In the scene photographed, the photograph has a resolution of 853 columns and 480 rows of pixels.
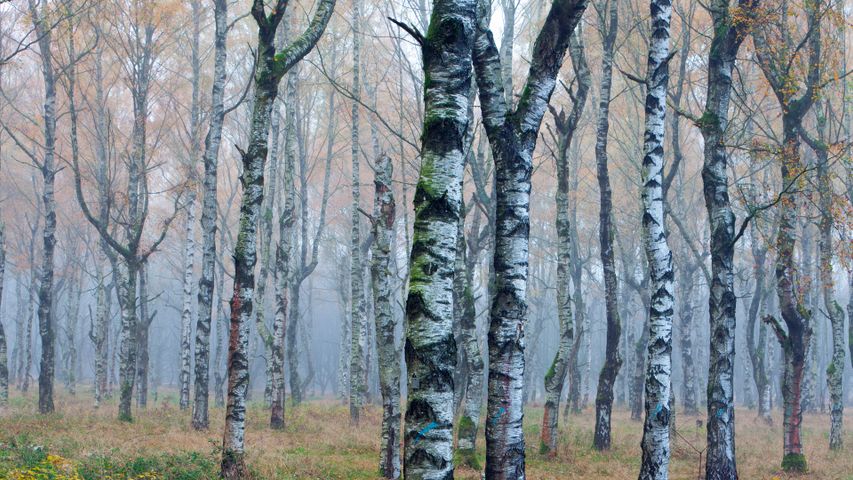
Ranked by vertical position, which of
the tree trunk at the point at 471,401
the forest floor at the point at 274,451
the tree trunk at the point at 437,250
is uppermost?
the tree trunk at the point at 437,250

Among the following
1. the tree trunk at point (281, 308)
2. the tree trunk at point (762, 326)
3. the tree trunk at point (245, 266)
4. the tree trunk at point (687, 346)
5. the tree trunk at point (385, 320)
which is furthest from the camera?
the tree trunk at point (687, 346)

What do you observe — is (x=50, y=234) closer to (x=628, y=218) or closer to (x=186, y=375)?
(x=186, y=375)

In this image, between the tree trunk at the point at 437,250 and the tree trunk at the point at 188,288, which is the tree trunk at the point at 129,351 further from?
the tree trunk at the point at 437,250

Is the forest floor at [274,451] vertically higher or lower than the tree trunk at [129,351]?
lower

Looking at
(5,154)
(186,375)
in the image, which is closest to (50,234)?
(186,375)

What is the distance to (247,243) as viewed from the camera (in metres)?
8.59

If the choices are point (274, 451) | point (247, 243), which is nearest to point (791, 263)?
point (247, 243)

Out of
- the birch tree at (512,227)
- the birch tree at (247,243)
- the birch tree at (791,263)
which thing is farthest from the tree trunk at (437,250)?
the birch tree at (791,263)

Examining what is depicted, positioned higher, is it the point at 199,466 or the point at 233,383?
the point at 233,383

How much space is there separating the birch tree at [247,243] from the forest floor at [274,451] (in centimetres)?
73

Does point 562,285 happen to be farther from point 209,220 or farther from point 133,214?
point 133,214

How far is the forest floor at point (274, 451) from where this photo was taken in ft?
28.6

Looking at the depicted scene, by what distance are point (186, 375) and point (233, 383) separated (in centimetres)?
1161

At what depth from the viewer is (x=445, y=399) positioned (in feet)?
16.1
